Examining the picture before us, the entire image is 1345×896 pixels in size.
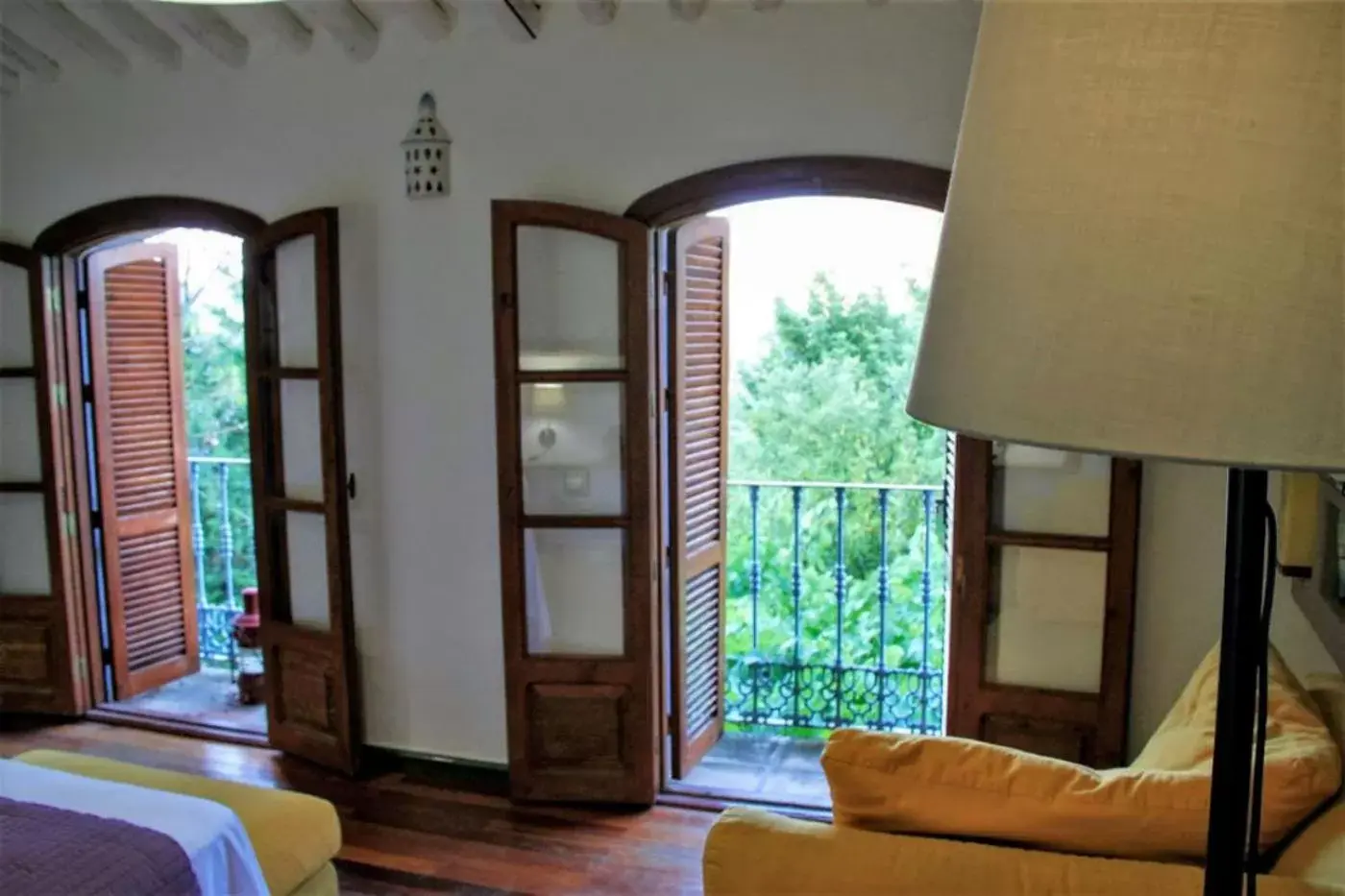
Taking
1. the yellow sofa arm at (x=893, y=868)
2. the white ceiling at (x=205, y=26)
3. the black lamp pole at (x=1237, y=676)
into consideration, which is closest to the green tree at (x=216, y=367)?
the white ceiling at (x=205, y=26)

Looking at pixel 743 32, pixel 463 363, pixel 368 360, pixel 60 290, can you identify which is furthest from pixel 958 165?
pixel 60 290

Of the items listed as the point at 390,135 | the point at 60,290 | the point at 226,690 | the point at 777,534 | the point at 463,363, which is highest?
the point at 390,135

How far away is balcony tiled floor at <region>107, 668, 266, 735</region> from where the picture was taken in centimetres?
447

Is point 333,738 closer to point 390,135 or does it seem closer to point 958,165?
point 390,135

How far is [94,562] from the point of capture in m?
4.62

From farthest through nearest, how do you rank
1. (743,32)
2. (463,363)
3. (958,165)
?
(463,363) → (743,32) → (958,165)

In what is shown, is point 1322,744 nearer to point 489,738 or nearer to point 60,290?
point 489,738

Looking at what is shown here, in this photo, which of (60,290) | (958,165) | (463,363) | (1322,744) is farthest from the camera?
(60,290)

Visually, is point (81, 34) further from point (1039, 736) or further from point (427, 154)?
point (1039, 736)

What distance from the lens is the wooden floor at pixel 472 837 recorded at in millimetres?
3189

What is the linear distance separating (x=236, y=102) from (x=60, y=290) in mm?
1230

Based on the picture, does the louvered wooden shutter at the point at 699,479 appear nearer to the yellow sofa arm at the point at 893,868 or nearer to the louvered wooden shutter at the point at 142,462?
the yellow sofa arm at the point at 893,868

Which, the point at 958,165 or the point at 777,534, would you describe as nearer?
the point at 958,165

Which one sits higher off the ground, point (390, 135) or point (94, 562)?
point (390, 135)
